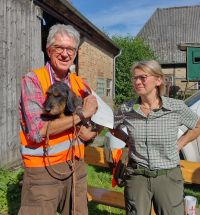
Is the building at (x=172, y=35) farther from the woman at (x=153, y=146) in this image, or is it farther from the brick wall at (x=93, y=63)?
the woman at (x=153, y=146)

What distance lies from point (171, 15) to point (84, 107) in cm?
4182

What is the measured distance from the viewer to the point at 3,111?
296 inches

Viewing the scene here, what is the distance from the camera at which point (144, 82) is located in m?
3.15

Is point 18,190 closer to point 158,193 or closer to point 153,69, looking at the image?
point 158,193

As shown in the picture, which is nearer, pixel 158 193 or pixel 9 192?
pixel 158 193

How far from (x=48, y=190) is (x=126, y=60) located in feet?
87.4

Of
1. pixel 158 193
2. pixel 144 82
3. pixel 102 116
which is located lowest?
pixel 158 193

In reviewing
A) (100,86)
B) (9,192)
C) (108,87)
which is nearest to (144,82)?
(9,192)

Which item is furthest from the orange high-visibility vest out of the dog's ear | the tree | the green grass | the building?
the building

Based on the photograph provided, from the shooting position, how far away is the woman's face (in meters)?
3.15

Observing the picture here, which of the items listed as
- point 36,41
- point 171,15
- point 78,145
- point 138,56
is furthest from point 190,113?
point 171,15

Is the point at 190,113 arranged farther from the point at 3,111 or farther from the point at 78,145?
the point at 3,111

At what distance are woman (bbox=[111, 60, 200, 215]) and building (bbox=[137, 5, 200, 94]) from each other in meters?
32.7

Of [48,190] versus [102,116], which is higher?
[102,116]
